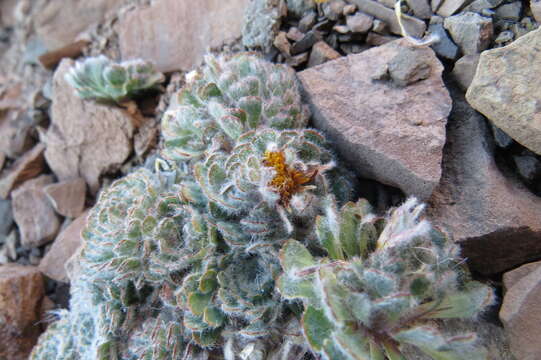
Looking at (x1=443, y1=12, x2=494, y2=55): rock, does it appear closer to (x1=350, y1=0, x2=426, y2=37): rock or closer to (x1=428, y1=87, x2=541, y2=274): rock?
(x1=350, y1=0, x2=426, y2=37): rock

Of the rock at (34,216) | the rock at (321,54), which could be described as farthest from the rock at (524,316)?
the rock at (34,216)

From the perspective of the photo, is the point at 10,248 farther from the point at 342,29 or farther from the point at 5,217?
the point at 342,29

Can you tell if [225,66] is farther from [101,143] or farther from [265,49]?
[101,143]

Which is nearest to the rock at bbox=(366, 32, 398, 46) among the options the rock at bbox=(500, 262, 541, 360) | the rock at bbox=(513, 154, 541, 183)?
the rock at bbox=(513, 154, 541, 183)

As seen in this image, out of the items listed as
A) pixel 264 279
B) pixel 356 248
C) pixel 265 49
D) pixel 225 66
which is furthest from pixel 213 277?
pixel 265 49

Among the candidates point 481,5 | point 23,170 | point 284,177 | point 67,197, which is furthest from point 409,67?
point 23,170

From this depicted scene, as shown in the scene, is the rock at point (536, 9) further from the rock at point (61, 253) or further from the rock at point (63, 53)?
the rock at point (63, 53)
